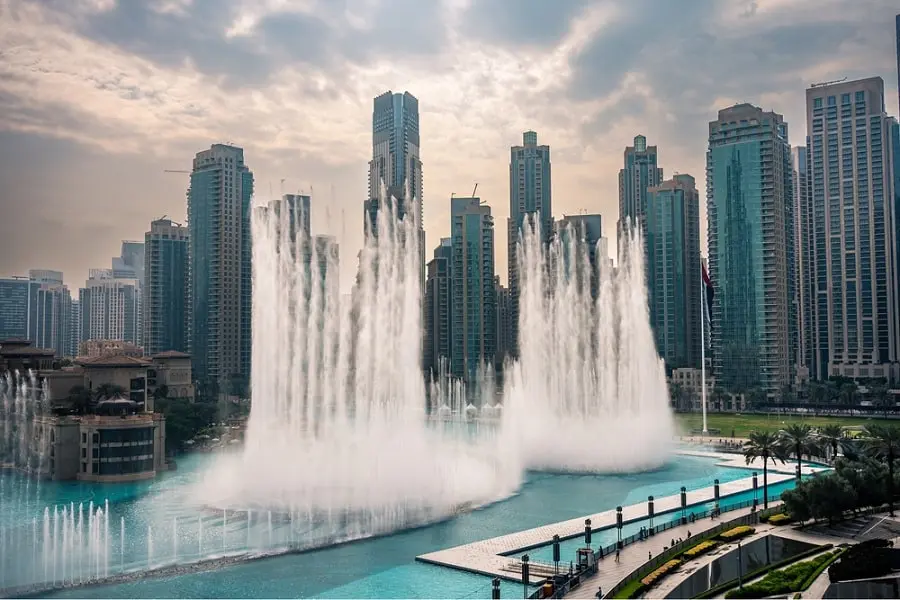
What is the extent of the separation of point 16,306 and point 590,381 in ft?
187

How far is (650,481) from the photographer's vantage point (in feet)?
149

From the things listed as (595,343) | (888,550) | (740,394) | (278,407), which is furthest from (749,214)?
(888,550)

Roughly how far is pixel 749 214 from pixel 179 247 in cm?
7539

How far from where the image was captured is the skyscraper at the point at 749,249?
87.3m

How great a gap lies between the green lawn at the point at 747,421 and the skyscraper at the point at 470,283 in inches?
1405

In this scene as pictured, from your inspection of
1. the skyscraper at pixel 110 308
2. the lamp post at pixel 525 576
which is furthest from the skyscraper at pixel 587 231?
the lamp post at pixel 525 576

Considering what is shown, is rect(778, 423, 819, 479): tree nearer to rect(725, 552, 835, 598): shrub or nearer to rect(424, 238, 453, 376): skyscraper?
rect(725, 552, 835, 598): shrub

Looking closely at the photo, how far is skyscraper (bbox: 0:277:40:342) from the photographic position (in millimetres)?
72031

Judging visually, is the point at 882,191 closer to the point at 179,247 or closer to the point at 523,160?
the point at 523,160

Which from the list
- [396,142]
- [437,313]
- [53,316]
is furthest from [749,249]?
[396,142]

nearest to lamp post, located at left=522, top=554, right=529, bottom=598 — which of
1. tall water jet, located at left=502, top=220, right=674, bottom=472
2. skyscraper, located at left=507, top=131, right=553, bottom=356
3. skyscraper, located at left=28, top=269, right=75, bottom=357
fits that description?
tall water jet, located at left=502, top=220, right=674, bottom=472

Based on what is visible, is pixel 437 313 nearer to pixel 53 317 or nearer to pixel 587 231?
pixel 587 231

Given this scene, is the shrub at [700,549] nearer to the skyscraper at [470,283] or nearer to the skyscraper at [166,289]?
the skyscraper at [470,283]

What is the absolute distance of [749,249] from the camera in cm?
8906
